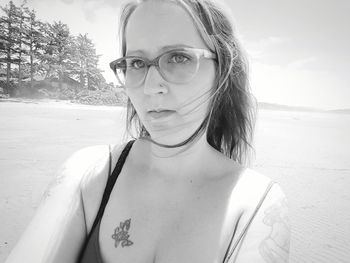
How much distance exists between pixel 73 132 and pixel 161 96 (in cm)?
919

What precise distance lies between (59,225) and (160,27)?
1.14 meters

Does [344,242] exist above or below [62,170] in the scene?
below

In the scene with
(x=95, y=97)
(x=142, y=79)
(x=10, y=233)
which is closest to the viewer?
(x=142, y=79)

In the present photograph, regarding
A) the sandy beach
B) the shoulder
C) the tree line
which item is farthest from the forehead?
the tree line

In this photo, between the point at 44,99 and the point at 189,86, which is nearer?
the point at 189,86

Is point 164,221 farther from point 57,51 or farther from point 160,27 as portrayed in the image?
point 57,51

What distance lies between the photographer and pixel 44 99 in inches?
731

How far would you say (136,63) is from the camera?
4.72 feet

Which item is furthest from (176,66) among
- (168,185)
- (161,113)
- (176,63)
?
(168,185)

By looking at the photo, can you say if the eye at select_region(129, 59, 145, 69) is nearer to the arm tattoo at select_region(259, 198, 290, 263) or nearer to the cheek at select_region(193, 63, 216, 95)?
the cheek at select_region(193, 63, 216, 95)

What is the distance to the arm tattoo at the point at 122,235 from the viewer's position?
1.29 meters

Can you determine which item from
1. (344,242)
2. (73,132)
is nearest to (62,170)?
(344,242)

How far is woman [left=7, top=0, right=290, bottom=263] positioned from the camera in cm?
122

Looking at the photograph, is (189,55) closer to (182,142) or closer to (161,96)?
(161,96)
